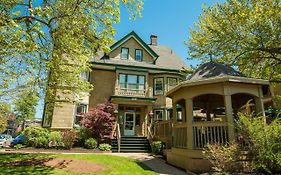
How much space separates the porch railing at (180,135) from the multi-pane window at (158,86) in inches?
418

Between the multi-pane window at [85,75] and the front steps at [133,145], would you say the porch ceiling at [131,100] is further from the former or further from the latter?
the front steps at [133,145]

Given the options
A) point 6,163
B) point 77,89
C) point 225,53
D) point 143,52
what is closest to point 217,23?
point 225,53

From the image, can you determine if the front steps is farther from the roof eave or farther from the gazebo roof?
the roof eave

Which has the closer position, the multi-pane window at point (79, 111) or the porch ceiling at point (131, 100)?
the multi-pane window at point (79, 111)

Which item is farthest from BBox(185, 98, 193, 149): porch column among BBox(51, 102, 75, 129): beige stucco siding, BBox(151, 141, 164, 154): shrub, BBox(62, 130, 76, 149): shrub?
BBox(51, 102, 75, 129): beige stucco siding

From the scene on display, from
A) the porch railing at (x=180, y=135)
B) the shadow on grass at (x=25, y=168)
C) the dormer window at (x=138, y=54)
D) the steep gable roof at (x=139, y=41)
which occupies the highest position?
the steep gable roof at (x=139, y=41)

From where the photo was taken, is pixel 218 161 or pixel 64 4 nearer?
pixel 218 161

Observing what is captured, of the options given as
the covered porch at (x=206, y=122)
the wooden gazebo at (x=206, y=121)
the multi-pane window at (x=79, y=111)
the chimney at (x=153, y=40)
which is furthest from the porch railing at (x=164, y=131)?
the chimney at (x=153, y=40)

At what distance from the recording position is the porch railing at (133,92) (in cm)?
2127

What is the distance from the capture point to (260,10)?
14133 mm

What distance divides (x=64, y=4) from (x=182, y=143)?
9193 mm

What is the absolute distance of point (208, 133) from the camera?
9648 mm

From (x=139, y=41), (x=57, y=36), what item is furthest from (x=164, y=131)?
(x=139, y=41)

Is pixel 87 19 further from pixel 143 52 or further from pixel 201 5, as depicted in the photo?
pixel 143 52
